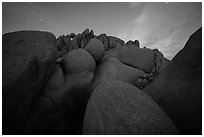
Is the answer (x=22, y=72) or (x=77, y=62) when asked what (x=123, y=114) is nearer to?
(x=22, y=72)

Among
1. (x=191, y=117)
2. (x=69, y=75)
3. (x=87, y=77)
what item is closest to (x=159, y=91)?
(x=191, y=117)

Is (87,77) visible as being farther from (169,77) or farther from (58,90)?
(169,77)

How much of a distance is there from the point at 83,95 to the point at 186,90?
8.40ft

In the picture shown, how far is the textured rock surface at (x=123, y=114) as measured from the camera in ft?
5.26

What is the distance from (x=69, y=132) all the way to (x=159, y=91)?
2.66 m

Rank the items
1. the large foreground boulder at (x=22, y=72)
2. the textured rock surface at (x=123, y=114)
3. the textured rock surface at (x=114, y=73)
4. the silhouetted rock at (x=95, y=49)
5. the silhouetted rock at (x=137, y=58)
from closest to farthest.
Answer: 1. the textured rock surface at (x=123, y=114)
2. the large foreground boulder at (x=22, y=72)
3. the textured rock surface at (x=114, y=73)
4. the silhouetted rock at (x=95, y=49)
5. the silhouetted rock at (x=137, y=58)

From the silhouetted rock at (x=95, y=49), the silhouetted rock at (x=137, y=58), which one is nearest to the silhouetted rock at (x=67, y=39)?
the silhouetted rock at (x=95, y=49)

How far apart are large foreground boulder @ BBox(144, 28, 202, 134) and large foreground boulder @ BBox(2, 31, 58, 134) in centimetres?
283

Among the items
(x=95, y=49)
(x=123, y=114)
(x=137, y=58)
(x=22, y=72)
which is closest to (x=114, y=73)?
(x=95, y=49)

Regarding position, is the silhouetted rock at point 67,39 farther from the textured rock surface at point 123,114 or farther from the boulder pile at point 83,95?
the textured rock surface at point 123,114

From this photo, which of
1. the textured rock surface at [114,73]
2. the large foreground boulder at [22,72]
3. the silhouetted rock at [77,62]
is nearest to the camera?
the large foreground boulder at [22,72]

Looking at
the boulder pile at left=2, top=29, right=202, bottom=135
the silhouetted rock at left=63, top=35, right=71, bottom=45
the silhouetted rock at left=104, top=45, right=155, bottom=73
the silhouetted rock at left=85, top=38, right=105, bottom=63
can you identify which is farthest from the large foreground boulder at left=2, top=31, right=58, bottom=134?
the silhouetted rock at left=63, top=35, right=71, bottom=45

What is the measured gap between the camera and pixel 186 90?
1.95 metres

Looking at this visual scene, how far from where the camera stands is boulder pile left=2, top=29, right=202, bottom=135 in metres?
1.79
